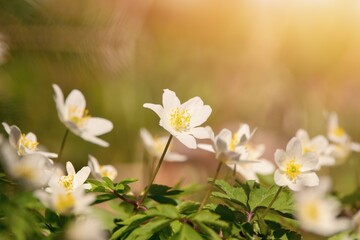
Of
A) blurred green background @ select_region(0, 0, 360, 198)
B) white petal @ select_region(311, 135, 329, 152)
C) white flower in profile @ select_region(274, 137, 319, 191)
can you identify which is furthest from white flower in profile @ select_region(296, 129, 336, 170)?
blurred green background @ select_region(0, 0, 360, 198)

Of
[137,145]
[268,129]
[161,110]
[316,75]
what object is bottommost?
[161,110]

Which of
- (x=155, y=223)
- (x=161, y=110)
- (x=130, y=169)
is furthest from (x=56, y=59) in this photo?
(x=155, y=223)

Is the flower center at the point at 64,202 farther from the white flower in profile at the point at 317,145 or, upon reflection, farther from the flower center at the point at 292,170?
the white flower in profile at the point at 317,145

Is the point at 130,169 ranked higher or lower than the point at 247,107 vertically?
lower

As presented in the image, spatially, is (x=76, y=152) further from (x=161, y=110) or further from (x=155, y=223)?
(x=155, y=223)

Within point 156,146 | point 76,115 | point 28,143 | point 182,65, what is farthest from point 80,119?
point 182,65

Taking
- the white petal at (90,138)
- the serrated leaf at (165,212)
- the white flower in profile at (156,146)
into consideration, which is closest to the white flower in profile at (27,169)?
the serrated leaf at (165,212)
